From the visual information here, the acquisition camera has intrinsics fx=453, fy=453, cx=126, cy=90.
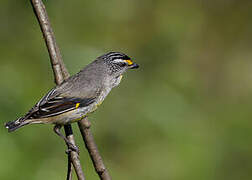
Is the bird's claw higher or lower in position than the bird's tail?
lower

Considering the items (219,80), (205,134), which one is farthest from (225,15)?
(205,134)

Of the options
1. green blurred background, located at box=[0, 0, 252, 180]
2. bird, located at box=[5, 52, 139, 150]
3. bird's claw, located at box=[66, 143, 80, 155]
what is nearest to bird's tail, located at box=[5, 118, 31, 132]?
bird, located at box=[5, 52, 139, 150]

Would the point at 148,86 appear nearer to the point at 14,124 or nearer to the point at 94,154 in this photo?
the point at 14,124

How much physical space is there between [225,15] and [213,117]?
11.6 feet

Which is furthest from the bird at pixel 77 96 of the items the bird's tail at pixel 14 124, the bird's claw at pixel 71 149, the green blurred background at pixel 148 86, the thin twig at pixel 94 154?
the green blurred background at pixel 148 86

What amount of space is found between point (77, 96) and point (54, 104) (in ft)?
1.22

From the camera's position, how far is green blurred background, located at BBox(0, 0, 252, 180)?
7508 millimetres

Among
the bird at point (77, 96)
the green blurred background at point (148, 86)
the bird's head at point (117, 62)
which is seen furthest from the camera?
the green blurred background at point (148, 86)

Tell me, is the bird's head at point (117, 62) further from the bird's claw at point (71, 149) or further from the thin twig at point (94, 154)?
the bird's claw at point (71, 149)

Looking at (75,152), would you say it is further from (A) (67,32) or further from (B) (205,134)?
(A) (67,32)

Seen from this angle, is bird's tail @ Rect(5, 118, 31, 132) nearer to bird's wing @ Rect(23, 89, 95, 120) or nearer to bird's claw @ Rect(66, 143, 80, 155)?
bird's wing @ Rect(23, 89, 95, 120)

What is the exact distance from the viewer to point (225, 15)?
38.3ft

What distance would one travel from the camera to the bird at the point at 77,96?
5792mm

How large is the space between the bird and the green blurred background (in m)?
1.03
